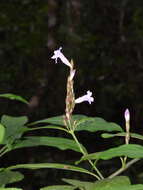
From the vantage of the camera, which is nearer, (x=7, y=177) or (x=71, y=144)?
(x=7, y=177)

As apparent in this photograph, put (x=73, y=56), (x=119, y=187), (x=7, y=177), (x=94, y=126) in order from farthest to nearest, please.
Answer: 1. (x=73, y=56)
2. (x=94, y=126)
3. (x=7, y=177)
4. (x=119, y=187)

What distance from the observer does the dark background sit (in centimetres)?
452

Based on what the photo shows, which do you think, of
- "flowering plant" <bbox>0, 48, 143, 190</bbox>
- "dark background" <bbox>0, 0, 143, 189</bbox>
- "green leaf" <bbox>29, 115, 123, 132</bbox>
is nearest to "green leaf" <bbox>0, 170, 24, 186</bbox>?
"flowering plant" <bbox>0, 48, 143, 190</bbox>

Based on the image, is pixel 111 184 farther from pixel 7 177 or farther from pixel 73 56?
pixel 73 56

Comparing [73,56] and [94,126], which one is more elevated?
[94,126]

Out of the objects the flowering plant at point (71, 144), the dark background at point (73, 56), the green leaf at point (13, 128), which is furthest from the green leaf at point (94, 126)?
the dark background at point (73, 56)

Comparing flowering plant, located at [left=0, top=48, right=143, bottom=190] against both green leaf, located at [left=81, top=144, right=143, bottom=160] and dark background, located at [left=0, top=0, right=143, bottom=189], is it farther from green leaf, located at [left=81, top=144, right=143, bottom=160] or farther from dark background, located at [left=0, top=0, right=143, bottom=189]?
dark background, located at [left=0, top=0, right=143, bottom=189]

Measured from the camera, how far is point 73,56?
486cm

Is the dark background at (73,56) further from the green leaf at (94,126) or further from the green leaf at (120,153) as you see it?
the green leaf at (120,153)

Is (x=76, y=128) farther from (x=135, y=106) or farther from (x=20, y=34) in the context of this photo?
(x=20, y=34)

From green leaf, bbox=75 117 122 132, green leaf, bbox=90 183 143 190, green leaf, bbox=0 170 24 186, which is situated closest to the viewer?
green leaf, bbox=90 183 143 190

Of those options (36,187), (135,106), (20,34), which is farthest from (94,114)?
(20,34)

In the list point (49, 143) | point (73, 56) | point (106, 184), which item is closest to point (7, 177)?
point (49, 143)

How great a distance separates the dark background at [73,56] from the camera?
452cm
